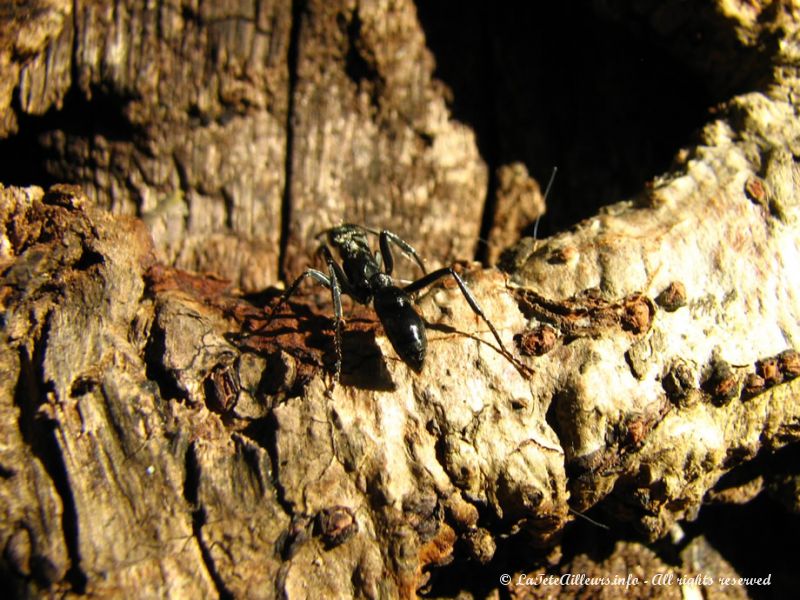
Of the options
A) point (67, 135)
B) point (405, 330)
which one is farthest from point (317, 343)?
point (67, 135)

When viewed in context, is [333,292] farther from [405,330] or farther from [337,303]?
[405,330]

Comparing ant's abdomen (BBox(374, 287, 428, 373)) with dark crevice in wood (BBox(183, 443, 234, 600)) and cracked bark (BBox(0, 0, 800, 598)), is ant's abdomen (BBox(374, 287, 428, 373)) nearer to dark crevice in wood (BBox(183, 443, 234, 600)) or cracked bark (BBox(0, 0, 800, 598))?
cracked bark (BBox(0, 0, 800, 598))

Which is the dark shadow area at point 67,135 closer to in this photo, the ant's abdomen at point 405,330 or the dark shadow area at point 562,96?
the ant's abdomen at point 405,330

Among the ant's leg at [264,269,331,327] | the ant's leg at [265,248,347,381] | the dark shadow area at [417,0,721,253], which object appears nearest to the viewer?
the ant's leg at [265,248,347,381]

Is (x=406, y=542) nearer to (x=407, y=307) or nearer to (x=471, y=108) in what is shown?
(x=407, y=307)

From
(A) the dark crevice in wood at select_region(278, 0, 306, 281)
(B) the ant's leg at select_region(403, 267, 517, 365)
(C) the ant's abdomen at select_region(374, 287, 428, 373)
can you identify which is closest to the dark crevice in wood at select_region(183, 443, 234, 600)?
(C) the ant's abdomen at select_region(374, 287, 428, 373)

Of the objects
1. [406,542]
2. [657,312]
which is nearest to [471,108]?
[657,312]
